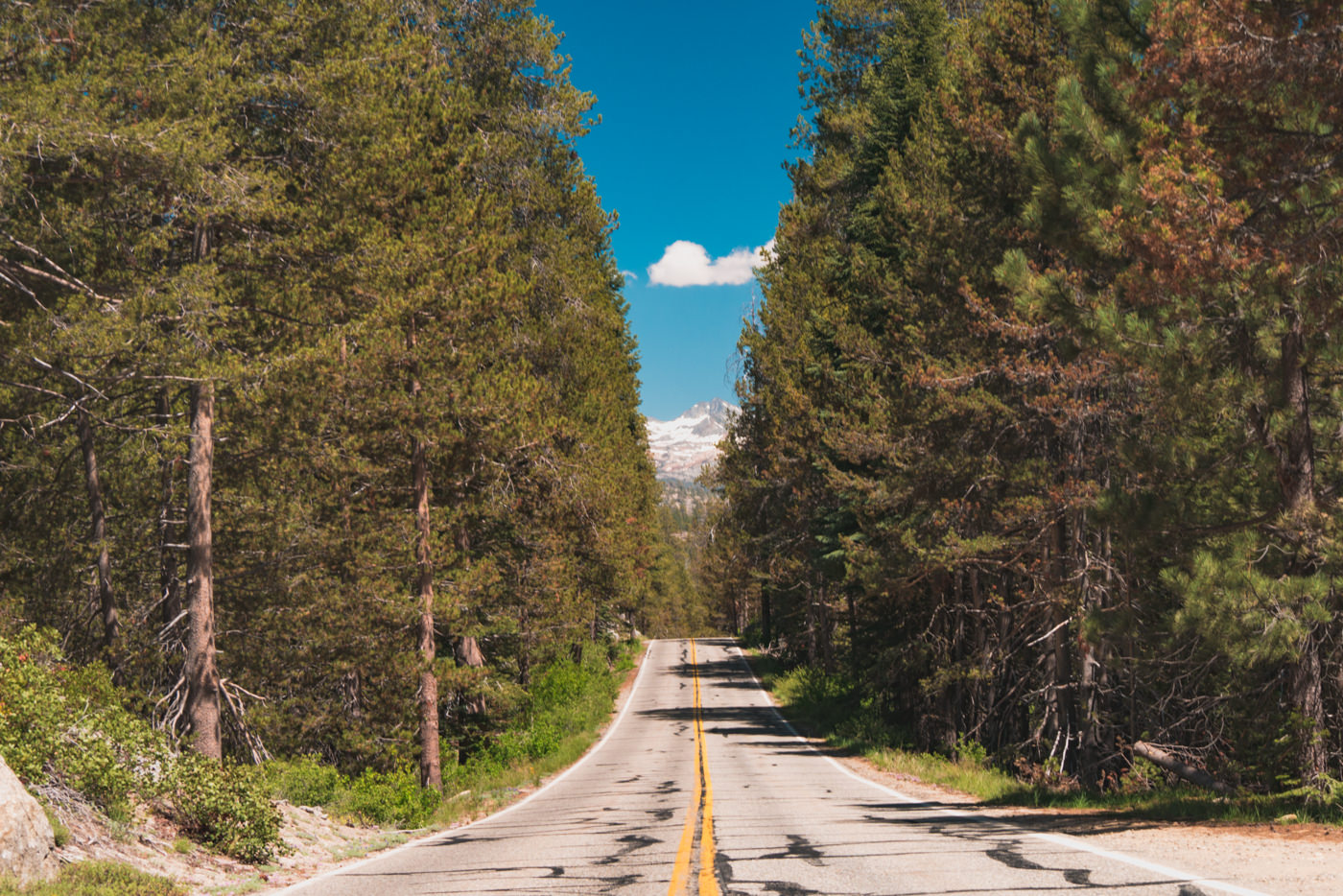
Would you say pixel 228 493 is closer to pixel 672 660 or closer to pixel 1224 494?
pixel 1224 494

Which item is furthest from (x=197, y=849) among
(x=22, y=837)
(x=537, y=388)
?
(x=537, y=388)

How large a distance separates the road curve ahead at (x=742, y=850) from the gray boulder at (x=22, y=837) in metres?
1.79

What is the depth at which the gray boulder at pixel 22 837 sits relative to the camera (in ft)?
20.3

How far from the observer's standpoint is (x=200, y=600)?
1230cm

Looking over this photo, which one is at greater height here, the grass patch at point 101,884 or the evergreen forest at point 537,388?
the evergreen forest at point 537,388

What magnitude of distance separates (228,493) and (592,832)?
828 cm

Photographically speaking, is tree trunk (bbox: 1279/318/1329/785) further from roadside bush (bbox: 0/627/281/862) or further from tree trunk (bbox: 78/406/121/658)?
tree trunk (bbox: 78/406/121/658)

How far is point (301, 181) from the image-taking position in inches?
538

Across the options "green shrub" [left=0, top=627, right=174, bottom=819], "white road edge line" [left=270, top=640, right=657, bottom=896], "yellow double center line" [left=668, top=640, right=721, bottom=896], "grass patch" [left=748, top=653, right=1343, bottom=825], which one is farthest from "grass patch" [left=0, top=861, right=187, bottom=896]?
"grass patch" [left=748, top=653, right=1343, bottom=825]

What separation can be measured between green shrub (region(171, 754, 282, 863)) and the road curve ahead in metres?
1.19

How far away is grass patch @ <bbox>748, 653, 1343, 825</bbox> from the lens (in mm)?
9023

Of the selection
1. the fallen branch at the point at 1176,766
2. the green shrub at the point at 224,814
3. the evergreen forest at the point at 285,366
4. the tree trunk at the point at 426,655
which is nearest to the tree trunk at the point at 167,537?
the evergreen forest at the point at 285,366

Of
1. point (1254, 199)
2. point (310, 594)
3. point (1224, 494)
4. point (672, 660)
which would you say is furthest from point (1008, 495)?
point (672, 660)

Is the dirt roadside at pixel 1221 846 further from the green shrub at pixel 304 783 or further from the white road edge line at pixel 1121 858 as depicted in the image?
the green shrub at pixel 304 783
